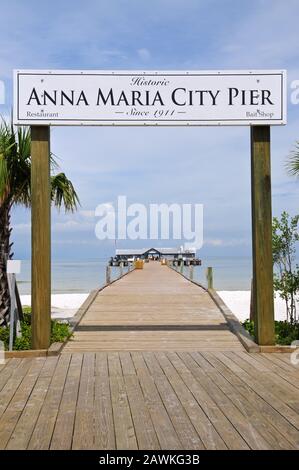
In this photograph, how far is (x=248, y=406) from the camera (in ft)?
14.8

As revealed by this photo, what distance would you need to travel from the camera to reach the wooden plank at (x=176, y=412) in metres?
3.65

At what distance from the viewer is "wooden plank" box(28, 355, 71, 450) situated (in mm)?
3666

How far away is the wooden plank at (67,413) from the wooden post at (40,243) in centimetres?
88

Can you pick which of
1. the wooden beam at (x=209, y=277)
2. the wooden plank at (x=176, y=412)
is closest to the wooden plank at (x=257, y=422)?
the wooden plank at (x=176, y=412)

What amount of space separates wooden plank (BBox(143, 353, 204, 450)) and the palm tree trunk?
3418mm

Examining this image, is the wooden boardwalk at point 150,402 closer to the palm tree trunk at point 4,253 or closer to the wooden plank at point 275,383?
the wooden plank at point 275,383

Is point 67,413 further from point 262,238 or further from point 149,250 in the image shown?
point 149,250

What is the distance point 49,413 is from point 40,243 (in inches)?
113

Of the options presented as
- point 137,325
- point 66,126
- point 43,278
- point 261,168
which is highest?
point 66,126

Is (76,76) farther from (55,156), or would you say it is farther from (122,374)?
(122,374)

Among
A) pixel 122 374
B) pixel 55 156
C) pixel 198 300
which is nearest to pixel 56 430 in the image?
pixel 122 374

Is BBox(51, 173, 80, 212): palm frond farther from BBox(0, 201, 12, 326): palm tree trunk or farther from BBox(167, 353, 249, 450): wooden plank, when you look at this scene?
BBox(167, 353, 249, 450): wooden plank
